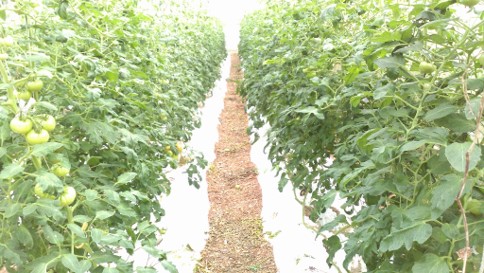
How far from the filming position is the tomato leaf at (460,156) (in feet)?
2.97

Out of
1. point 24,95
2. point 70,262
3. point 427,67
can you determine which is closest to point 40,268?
point 70,262

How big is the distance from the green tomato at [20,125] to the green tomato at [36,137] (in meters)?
0.01

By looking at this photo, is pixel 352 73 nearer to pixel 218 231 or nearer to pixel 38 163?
pixel 38 163

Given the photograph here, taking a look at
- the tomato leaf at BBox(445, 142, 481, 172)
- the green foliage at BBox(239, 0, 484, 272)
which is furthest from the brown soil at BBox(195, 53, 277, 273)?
the tomato leaf at BBox(445, 142, 481, 172)

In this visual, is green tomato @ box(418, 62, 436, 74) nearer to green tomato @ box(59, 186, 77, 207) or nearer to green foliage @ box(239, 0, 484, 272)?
green foliage @ box(239, 0, 484, 272)

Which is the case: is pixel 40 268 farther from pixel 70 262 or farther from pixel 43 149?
pixel 43 149

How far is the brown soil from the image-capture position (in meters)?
3.39

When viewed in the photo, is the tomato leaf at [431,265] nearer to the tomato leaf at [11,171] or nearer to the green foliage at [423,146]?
the green foliage at [423,146]

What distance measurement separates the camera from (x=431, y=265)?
1.05 metres

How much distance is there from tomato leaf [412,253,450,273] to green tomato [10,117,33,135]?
1059mm

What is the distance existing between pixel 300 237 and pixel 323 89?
1.32 metres

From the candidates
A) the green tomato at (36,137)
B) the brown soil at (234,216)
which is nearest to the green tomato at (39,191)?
the green tomato at (36,137)

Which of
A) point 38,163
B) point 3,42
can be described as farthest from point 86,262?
point 3,42

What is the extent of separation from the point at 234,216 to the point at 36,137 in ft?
10.2
